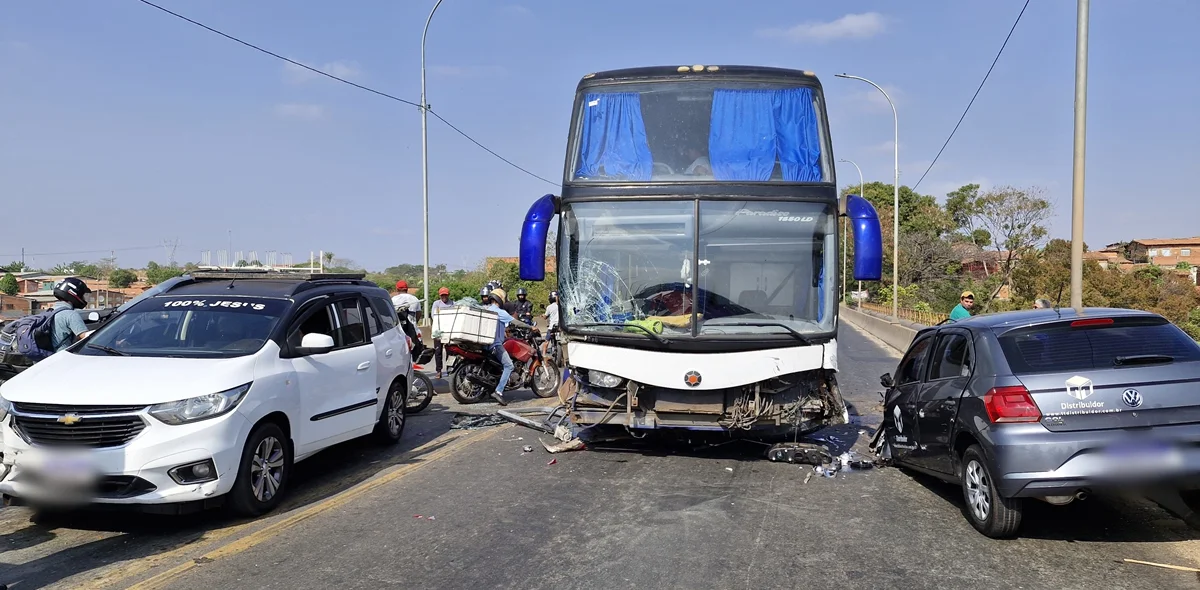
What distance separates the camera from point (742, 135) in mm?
8578

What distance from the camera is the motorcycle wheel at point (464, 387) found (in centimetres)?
1245

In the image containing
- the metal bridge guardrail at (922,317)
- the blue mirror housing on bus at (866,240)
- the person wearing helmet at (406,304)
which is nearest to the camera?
the blue mirror housing on bus at (866,240)

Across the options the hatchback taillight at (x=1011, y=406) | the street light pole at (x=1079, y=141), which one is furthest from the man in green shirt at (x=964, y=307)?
the hatchback taillight at (x=1011, y=406)

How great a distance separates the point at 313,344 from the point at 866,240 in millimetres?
4922

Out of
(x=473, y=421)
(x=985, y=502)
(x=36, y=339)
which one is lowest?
(x=473, y=421)

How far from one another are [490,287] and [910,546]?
978cm

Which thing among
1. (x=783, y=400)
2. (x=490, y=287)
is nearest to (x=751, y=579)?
(x=783, y=400)

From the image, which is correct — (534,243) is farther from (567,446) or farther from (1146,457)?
(1146,457)

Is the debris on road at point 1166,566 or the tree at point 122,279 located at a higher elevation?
the tree at point 122,279

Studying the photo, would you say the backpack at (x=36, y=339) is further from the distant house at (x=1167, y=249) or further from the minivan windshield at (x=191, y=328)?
the distant house at (x=1167, y=249)

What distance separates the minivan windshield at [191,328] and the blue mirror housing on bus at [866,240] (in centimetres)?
510

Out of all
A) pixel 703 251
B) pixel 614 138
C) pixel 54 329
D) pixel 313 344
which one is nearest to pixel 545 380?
pixel 614 138

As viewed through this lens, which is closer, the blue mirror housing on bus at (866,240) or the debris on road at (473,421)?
the blue mirror housing on bus at (866,240)

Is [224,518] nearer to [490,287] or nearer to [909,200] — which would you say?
[490,287]
